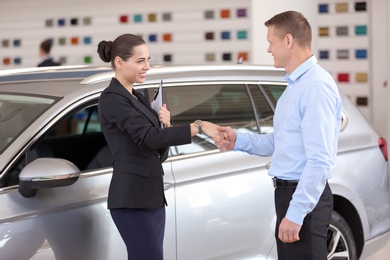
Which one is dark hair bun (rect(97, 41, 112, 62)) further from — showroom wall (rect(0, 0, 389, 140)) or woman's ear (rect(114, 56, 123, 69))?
showroom wall (rect(0, 0, 389, 140))

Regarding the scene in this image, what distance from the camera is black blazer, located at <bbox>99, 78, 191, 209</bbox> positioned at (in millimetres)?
3410

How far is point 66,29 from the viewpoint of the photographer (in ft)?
38.5

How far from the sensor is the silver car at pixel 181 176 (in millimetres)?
3572

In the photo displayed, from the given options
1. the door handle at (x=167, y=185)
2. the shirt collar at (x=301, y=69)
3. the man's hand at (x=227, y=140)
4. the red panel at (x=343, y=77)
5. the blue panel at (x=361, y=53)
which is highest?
the shirt collar at (x=301, y=69)

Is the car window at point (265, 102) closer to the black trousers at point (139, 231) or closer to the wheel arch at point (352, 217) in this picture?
the wheel arch at point (352, 217)

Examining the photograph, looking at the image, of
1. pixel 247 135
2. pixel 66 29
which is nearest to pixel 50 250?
pixel 247 135

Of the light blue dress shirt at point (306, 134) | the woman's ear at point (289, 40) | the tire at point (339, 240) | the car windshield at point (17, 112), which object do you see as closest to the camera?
the light blue dress shirt at point (306, 134)

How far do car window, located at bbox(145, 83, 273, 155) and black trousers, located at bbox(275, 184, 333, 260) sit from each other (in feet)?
3.24

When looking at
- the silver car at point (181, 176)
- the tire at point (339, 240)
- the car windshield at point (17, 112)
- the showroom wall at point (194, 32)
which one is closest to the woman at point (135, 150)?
the silver car at point (181, 176)

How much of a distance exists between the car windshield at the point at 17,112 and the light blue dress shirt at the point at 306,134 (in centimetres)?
122

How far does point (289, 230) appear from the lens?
10.2 ft

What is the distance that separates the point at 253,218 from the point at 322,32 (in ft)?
20.5

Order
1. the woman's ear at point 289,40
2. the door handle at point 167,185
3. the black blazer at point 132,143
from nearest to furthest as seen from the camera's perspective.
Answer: the woman's ear at point 289,40, the black blazer at point 132,143, the door handle at point 167,185

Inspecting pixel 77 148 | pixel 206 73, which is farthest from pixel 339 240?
pixel 77 148
